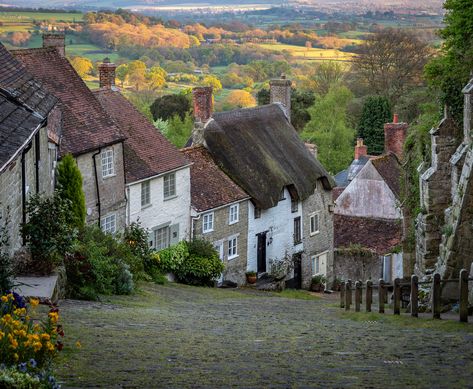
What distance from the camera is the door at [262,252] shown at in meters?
44.4

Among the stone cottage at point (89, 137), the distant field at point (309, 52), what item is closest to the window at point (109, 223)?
the stone cottage at point (89, 137)

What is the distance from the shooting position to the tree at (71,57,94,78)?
313ft

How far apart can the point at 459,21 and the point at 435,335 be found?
1561cm

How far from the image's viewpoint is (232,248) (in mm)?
42344

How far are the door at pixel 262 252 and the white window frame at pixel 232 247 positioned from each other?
81.1 inches

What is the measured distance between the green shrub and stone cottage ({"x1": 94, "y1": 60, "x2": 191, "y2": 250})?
50.1 ft

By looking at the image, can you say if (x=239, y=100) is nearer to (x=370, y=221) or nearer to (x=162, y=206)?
(x=370, y=221)

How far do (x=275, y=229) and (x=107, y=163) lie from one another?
1189 centimetres

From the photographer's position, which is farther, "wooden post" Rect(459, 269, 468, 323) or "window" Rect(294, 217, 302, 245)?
"window" Rect(294, 217, 302, 245)

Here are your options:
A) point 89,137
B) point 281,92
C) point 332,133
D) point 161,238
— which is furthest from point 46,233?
point 332,133

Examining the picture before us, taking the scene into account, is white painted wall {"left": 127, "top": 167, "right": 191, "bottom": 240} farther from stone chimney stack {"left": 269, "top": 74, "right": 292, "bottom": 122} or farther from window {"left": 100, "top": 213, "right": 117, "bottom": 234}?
stone chimney stack {"left": 269, "top": 74, "right": 292, "bottom": 122}

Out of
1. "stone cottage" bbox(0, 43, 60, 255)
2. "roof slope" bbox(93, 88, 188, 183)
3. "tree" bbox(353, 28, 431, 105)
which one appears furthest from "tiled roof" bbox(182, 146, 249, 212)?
"tree" bbox(353, 28, 431, 105)

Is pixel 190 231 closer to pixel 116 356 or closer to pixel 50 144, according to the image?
pixel 50 144

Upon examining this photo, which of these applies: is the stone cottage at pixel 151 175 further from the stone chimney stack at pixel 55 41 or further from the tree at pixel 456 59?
the tree at pixel 456 59
